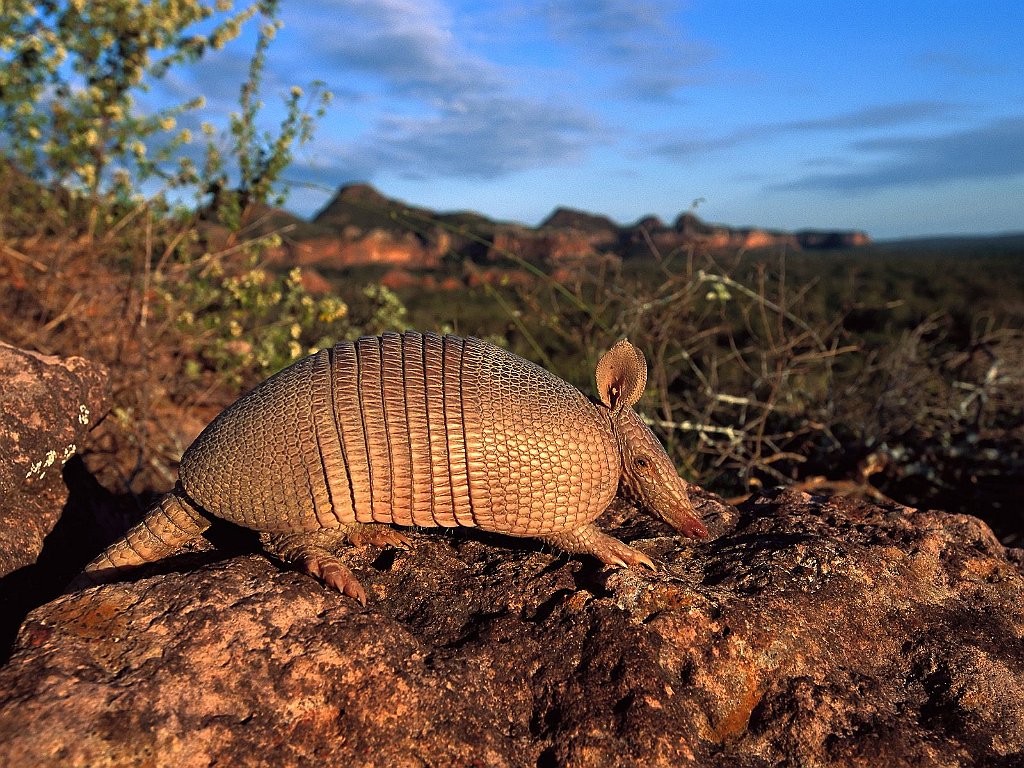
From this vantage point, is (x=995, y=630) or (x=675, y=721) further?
(x=995, y=630)

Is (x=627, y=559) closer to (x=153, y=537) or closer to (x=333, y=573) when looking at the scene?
(x=333, y=573)

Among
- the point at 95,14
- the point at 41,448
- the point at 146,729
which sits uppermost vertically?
the point at 95,14

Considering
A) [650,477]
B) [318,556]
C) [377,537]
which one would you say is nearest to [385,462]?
[318,556]

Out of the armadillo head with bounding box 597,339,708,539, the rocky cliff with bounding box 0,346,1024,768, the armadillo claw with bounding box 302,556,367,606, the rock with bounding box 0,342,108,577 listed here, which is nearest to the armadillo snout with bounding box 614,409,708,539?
the armadillo head with bounding box 597,339,708,539

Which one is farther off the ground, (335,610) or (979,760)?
(335,610)

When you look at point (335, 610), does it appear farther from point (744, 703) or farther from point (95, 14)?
point (95, 14)

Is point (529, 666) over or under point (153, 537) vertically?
under

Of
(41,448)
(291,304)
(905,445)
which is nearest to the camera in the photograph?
(41,448)

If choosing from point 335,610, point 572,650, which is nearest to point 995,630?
point 572,650

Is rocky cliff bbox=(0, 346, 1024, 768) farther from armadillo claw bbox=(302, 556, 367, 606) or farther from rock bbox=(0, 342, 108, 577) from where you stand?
rock bbox=(0, 342, 108, 577)
